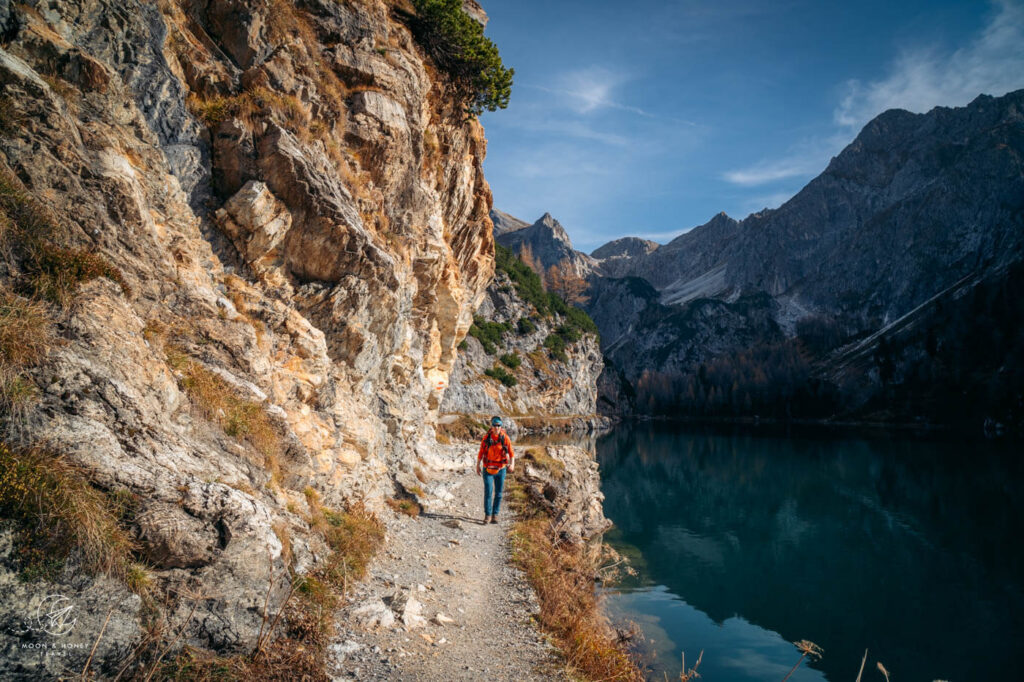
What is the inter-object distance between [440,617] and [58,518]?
4.90 meters

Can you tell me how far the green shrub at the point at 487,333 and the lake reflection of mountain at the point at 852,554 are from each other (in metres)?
31.0

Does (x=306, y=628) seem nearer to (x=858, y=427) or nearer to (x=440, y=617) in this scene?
(x=440, y=617)

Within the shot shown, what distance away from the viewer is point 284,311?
37.9 ft

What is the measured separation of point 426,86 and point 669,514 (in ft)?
87.1

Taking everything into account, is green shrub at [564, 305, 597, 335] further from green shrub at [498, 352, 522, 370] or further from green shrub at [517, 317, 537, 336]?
green shrub at [498, 352, 522, 370]

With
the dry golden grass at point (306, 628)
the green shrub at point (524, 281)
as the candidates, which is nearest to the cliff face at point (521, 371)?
the green shrub at point (524, 281)

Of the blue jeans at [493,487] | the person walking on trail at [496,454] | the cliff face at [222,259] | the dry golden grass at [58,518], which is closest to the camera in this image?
the dry golden grass at [58,518]

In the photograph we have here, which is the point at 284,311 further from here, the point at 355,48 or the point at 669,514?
the point at 669,514

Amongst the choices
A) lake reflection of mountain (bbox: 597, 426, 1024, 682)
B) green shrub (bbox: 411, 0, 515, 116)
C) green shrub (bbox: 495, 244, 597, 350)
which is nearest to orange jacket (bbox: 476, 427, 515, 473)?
lake reflection of mountain (bbox: 597, 426, 1024, 682)

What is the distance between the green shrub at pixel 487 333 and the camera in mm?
71562

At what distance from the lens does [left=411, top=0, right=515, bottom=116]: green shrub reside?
816 inches

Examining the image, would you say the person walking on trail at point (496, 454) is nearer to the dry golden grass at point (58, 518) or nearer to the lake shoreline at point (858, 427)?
the dry golden grass at point (58, 518)

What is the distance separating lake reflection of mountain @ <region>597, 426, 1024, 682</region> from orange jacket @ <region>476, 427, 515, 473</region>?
7.10 metres

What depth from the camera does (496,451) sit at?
40.8ft
